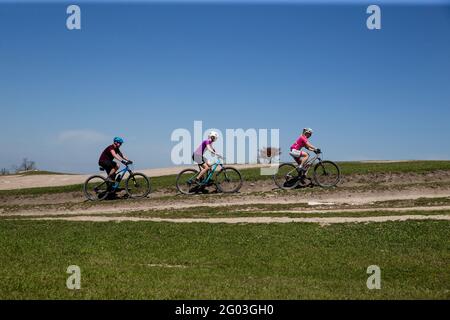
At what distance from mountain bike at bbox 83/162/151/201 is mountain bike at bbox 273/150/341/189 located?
293 inches

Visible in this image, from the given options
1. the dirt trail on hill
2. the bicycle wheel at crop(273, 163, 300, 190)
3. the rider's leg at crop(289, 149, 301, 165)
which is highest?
the rider's leg at crop(289, 149, 301, 165)

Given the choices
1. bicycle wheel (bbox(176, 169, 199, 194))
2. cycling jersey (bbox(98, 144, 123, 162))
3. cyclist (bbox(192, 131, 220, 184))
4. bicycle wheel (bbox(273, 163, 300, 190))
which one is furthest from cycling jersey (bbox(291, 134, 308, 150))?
cycling jersey (bbox(98, 144, 123, 162))

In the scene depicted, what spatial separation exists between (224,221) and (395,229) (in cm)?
578

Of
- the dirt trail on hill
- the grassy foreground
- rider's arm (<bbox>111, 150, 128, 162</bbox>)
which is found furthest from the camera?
rider's arm (<bbox>111, 150, 128, 162</bbox>)

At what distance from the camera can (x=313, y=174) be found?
25781mm

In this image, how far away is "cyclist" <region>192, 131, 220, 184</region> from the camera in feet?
79.7

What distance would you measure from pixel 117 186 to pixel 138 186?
118cm

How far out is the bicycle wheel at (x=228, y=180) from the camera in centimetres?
2558

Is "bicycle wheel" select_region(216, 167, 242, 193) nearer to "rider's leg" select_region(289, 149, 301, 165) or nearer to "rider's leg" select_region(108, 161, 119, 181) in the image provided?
"rider's leg" select_region(289, 149, 301, 165)

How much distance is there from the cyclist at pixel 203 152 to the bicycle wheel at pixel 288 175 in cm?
389

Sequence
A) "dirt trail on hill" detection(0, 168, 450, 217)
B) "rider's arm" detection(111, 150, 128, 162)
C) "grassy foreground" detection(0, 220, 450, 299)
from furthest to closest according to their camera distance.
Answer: "rider's arm" detection(111, 150, 128, 162), "dirt trail on hill" detection(0, 168, 450, 217), "grassy foreground" detection(0, 220, 450, 299)

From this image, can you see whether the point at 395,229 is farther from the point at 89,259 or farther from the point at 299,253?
the point at 89,259

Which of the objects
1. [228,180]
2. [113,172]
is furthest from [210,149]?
[113,172]

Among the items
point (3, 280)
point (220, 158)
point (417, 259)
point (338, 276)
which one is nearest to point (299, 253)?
point (338, 276)
